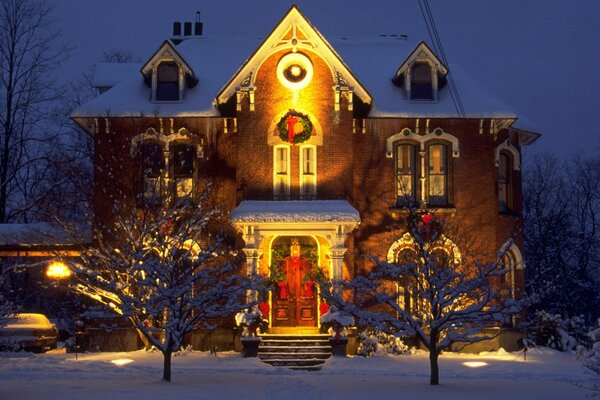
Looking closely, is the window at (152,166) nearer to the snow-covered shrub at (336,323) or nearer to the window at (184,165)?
the window at (184,165)

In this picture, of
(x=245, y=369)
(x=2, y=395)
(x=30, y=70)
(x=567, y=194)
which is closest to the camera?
(x=2, y=395)

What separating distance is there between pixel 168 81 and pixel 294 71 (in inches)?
173

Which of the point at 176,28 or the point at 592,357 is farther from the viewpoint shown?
the point at 176,28

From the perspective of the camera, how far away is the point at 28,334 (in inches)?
1040

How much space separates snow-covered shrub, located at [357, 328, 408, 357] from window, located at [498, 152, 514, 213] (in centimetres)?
592

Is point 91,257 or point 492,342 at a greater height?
point 91,257

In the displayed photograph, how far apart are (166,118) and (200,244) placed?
411cm

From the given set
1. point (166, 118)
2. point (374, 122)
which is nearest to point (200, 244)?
point (166, 118)

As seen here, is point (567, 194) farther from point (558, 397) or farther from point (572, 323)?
point (558, 397)

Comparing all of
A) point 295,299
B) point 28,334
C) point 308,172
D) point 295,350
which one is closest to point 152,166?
point 308,172

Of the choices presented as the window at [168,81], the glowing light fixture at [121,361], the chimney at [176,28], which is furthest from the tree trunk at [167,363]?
the chimney at [176,28]

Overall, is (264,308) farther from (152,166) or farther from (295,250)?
(152,166)

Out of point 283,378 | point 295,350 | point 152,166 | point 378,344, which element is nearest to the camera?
point 283,378

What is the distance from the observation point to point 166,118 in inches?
1082
